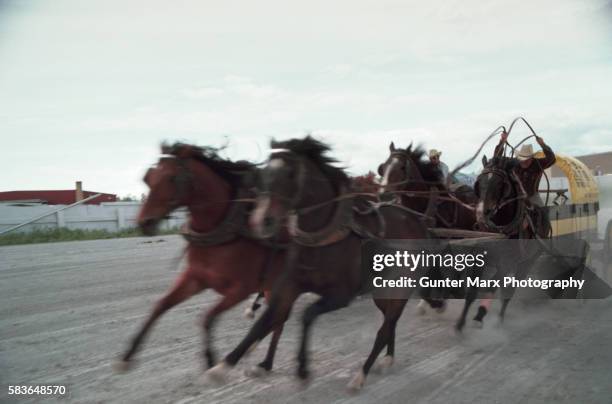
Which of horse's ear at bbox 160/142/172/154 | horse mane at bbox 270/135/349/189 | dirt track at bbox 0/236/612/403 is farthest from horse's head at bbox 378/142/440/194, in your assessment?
horse's ear at bbox 160/142/172/154

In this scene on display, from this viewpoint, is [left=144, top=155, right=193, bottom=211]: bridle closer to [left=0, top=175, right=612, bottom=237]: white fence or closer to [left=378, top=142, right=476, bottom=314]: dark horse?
[left=378, top=142, right=476, bottom=314]: dark horse

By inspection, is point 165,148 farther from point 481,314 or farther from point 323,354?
point 481,314

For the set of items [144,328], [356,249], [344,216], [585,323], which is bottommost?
[585,323]

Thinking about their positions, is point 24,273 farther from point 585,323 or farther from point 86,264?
point 585,323

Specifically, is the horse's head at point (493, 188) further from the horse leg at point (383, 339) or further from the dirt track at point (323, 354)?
the horse leg at point (383, 339)

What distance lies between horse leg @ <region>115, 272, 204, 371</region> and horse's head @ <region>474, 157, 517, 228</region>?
322cm

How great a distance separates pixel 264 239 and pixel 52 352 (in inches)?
94.2

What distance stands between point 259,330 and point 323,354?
1314mm

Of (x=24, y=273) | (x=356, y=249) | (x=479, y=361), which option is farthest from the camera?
(x=24, y=273)

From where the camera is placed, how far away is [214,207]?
4.01 metres

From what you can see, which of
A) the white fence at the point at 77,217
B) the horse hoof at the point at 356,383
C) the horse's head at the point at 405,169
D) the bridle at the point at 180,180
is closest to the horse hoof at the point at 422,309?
the horse's head at the point at 405,169

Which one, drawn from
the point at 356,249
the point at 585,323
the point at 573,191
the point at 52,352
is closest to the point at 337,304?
the point at 356,249

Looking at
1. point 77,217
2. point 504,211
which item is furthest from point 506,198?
point 77,217

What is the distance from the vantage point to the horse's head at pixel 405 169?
17.8ft
